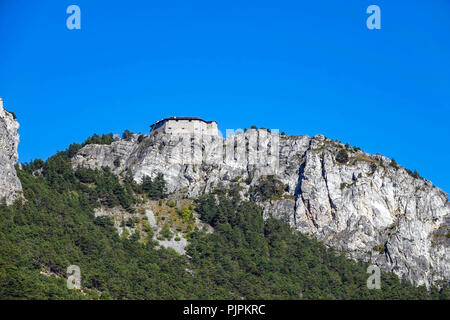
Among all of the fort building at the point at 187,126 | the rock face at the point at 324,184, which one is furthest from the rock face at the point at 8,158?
the fort building at the point at 187,126

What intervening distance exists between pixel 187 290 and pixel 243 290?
9893mm

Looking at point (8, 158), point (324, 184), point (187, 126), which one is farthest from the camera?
point (187, 126)

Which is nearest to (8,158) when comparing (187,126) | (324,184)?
(187,126)

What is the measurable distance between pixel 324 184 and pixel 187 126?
35.3 metres

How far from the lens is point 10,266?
96.0m

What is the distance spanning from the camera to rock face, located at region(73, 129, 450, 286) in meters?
141

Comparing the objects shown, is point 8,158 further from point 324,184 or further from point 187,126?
point 324,184

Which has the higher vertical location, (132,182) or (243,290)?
(132,182)

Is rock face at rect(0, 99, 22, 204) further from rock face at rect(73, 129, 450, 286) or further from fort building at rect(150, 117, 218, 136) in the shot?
fort building at rect(150, 117, 218, 136)

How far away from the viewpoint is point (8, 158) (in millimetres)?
125938

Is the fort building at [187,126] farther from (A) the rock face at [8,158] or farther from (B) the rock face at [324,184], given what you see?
(A) the rock face at [8,158]
